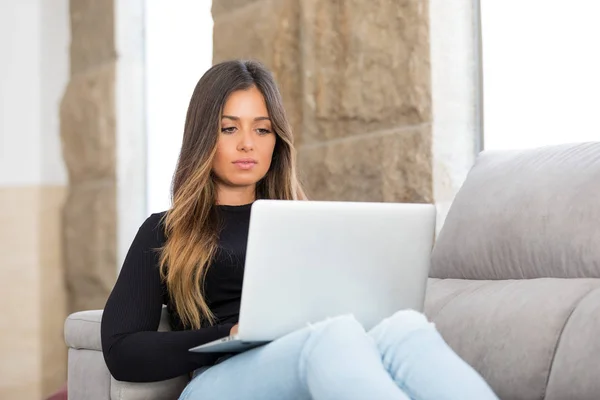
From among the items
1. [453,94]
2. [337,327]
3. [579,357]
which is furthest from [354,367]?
[453,94]

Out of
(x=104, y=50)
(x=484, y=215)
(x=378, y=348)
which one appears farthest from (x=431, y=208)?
(x=104, y=50)

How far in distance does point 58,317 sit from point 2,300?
27cm

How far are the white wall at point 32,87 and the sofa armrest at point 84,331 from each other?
2.13m

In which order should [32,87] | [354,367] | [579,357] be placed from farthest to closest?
[32,87] → [579,357] → [354,367]

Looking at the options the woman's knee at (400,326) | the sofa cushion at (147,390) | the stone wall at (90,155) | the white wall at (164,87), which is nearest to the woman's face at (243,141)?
the sofa cushion at (147,390)

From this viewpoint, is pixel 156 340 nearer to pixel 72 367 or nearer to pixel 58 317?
pixel 72 367

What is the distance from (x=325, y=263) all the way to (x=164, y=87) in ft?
8.70

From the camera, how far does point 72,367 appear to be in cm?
176

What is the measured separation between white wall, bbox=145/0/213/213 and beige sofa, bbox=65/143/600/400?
6.60 ft

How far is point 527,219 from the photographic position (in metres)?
1.73

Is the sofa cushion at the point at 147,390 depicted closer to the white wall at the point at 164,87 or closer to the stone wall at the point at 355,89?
the stone wall at the point at 355,89

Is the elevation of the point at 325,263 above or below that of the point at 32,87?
below

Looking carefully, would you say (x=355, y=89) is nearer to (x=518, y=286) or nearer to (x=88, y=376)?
(x=518, y=286)

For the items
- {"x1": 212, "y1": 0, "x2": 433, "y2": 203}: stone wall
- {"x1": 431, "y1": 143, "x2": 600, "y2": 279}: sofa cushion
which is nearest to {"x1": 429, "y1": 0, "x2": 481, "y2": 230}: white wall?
{"x1": 212, "y1": 0, "x2": 433, "y2": 203}: stone wall
